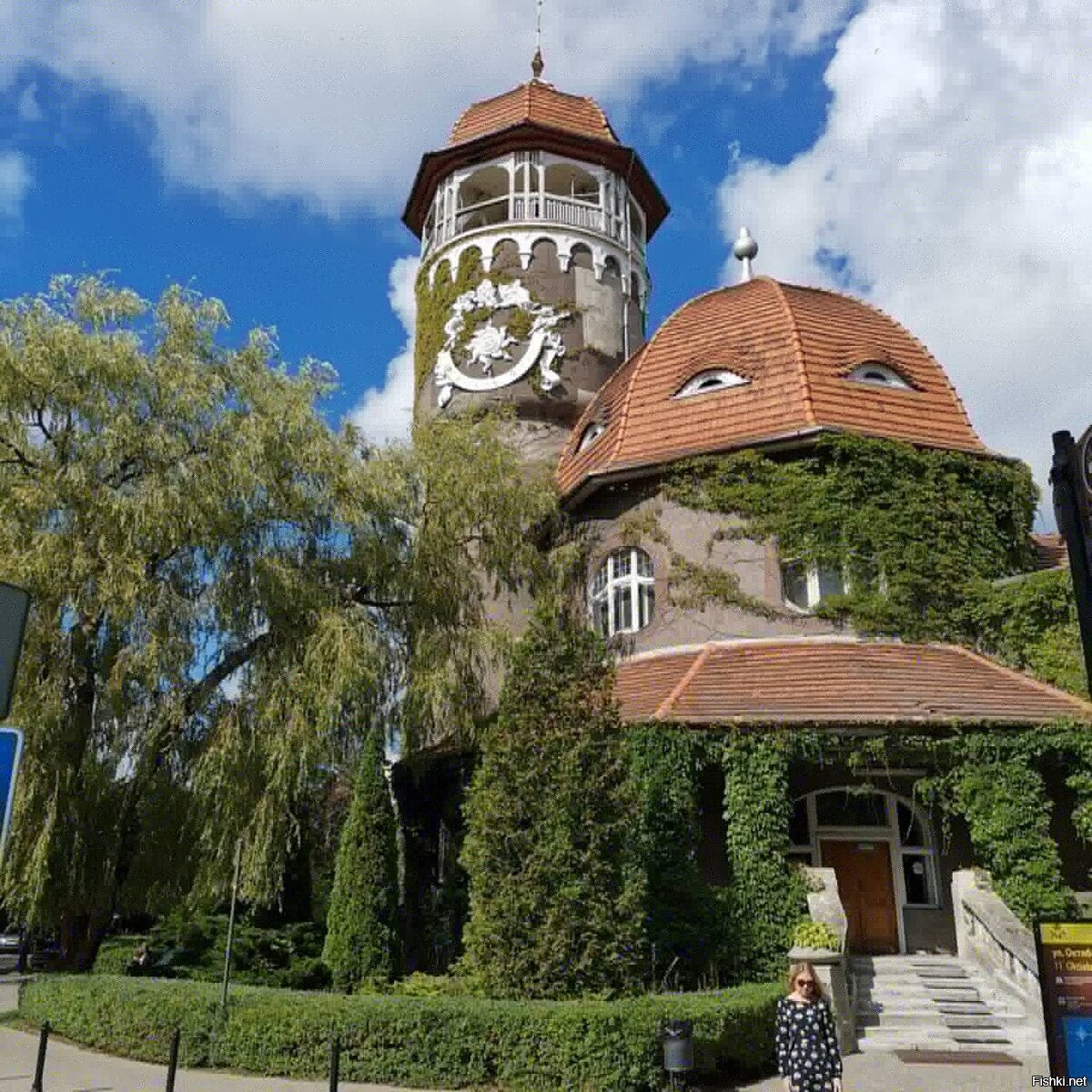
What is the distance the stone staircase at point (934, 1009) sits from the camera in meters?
13.1

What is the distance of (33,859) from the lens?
547 inches

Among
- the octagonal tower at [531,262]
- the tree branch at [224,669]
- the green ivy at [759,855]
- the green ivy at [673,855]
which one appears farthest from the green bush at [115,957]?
the octagonal tower at [531,262]

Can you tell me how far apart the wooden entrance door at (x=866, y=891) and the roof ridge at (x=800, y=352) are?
288 inches

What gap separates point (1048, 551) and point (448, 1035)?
16428 millimetres

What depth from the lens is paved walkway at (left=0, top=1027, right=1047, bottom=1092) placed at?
10984mm

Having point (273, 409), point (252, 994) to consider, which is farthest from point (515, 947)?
point (273, 409)

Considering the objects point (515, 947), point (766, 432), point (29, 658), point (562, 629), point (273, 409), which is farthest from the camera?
point (766, 432)

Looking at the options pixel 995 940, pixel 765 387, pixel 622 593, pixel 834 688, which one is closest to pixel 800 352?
pixel 765 387

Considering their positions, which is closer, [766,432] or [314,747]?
[314,747]

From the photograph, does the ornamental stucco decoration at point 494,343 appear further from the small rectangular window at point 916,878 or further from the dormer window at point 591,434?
the small rectangular window at point 916,878

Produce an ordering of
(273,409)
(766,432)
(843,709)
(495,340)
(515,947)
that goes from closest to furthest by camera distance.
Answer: (515,947)
(843,709)
(273,409)
(766,432)
(495,340)

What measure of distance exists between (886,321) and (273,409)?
44.5ft

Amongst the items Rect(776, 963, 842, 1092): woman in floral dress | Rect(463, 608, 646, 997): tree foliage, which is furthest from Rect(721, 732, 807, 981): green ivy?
Rect(776, 963, 842, 1092): woman in floral dress

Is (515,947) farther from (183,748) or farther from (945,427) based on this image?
(945,427)
